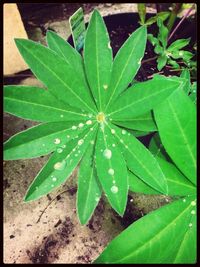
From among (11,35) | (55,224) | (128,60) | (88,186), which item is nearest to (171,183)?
(88,186)

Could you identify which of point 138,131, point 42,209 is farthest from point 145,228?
point 42,209

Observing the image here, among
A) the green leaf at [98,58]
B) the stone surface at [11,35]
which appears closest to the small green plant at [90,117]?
the green leaf at [98,58]

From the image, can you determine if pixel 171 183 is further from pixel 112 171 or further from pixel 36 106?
pixel 36 106

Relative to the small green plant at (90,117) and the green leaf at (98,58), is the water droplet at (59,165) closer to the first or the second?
the small green plant at (90,117)

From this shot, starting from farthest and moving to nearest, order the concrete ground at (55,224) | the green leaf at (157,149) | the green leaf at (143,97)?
the concrete ground at (55,224) → the green leaf at (157,149) → the green leaf at (143,97)

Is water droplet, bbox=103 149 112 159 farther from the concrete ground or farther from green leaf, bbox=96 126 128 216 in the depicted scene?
the concrete ground

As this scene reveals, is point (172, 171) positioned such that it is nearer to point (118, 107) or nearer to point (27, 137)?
point (118, 107)
